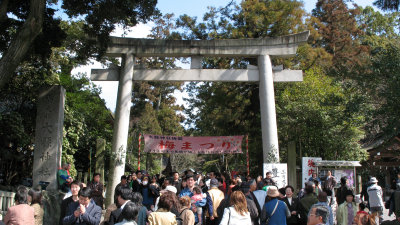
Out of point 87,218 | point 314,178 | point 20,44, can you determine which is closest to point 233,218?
point 87,218

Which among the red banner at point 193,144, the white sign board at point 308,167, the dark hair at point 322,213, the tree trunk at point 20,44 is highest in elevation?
the tree trunk at point 20,44

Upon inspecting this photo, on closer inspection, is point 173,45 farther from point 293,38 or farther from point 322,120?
point 322,120

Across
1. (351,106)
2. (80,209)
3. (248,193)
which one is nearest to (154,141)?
(351,106)

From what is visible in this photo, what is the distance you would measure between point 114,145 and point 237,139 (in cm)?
497

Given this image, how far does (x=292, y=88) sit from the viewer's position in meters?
19.4

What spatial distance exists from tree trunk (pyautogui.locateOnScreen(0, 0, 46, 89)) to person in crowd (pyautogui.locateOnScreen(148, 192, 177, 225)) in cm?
570

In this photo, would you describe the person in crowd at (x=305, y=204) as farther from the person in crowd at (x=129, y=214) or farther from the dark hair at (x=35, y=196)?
the dark hair at (x=35, y=196)

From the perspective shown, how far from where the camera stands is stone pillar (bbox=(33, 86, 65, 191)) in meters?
10.9

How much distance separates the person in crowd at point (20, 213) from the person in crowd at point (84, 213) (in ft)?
1.89

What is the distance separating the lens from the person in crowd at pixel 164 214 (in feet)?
15.8

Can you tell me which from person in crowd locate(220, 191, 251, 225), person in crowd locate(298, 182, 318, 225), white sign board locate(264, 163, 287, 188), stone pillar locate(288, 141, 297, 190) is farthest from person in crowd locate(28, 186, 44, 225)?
stone pillar locate(288, 141, 297, 190)

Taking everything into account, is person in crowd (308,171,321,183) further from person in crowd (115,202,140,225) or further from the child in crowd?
person in crowd (115,202,140,225)

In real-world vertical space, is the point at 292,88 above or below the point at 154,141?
above

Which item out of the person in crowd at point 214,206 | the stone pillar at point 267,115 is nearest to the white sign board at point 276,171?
the stone pillar at point 267,115
